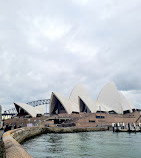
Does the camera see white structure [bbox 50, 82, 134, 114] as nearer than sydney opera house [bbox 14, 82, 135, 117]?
No

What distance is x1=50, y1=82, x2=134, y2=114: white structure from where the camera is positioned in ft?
184

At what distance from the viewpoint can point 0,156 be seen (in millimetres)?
6035

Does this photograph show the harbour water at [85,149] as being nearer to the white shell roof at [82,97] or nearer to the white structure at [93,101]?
the white structure at [93,101]

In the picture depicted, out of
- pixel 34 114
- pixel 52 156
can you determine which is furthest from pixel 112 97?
pixel 52 156

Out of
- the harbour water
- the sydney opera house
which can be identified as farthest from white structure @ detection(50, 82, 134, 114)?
the harbour water

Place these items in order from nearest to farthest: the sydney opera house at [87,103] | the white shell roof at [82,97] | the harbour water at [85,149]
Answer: the harbour water at [85,149] → the sydney opera house at [87,103] → the white shell roof at [82,97]

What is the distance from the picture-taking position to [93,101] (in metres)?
58.7

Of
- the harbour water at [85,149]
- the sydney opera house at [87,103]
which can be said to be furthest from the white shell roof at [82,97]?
the harbour water at [85,149]

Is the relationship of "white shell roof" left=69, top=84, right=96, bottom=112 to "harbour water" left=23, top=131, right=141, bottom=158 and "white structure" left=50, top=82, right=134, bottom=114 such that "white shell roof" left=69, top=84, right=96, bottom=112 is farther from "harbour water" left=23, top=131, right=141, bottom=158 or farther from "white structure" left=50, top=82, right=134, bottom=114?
"harbour water" left=23, top=131, right=141, bottom=158

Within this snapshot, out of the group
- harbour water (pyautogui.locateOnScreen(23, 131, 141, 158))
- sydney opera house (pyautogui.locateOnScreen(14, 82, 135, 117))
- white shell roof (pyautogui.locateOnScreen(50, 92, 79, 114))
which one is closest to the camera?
harbour water (pyautogui.locateOnScreen(23, 131, 141, 158))

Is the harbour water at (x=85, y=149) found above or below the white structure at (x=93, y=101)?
below

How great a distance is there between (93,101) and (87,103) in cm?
387

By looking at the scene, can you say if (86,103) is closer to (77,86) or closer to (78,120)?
(77,86)

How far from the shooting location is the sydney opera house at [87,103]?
2184 inches
